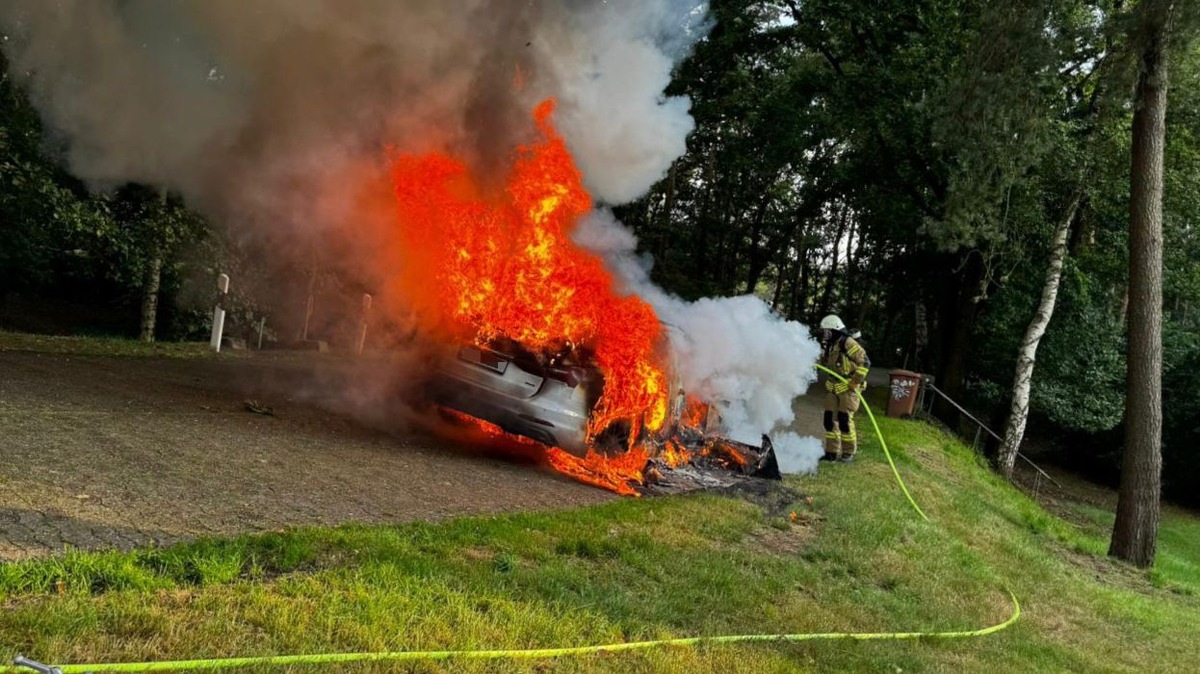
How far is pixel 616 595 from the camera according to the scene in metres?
4.42

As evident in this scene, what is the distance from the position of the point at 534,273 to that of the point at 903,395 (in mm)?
12437

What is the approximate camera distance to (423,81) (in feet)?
27.9

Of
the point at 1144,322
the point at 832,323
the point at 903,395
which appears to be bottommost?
the point at 903,395

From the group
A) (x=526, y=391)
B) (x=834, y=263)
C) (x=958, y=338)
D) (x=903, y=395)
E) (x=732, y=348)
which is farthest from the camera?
(x=834, y=263)

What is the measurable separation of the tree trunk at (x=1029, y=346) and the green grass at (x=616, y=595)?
8791mm

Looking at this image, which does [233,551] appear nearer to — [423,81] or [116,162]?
[423,81]

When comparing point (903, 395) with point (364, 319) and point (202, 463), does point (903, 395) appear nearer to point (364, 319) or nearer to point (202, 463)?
point (364, 319)

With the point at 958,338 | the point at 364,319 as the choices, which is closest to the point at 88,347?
the point at 364,319

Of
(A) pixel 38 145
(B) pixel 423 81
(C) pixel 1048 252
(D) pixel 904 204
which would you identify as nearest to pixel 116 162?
(A) pixel 38 145

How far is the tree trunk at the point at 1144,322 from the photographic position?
34.4ft

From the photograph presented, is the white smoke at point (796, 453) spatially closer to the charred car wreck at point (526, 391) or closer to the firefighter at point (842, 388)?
the firefighter at point (842, 388)

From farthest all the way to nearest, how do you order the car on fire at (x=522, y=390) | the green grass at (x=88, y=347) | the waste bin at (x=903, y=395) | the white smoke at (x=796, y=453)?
the waste bin at (x=903, y=395)
the white smoke at (x=796, y=453)
the green grass at (x=88, y=347)
the car on fire at (x=522, y=390)

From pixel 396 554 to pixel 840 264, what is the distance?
41.2m

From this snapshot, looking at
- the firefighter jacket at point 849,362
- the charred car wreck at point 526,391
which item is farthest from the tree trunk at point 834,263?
the charred car wreck at point 526,391
